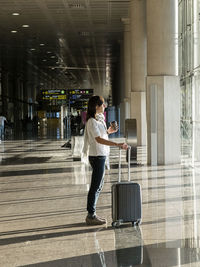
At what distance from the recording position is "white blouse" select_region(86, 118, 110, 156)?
7.20 m

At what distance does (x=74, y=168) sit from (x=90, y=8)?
13.7m

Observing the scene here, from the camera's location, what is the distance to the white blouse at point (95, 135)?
7.20m

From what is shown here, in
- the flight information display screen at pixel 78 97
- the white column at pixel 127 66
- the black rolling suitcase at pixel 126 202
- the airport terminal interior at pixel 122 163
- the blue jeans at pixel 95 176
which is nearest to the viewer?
the airport terminal interior at pixel 122 163

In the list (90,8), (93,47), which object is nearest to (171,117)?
(90,8)

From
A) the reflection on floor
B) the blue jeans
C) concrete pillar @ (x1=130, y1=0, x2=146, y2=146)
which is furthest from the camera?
concrete pillar @ (x1=130, y1=0, x2=146, y2=146)

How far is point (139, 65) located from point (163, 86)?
36.8 ft

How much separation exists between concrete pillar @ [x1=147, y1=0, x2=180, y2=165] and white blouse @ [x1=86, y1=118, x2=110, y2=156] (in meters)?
8.76

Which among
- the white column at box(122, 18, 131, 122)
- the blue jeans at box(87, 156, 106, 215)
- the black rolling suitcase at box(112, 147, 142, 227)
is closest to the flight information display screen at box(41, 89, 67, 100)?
the white column at box(122, 18, 131, 122)

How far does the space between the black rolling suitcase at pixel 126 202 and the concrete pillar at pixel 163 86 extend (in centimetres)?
888

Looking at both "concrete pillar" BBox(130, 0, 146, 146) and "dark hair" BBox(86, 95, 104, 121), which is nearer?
"dark hair" BBox(86, 95, 104, 121)

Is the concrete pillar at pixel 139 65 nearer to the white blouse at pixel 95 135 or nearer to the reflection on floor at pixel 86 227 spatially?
the reflection on floor at pixel 86 227

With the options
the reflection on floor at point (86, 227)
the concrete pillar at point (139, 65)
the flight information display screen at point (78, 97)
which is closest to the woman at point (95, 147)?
the reflection on floor at point (86, 227)

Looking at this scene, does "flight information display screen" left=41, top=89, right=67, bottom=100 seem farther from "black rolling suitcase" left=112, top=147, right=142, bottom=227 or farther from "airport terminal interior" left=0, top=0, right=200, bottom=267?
"black rolling suitcase" left=112, top=147, right=142, bottom=227

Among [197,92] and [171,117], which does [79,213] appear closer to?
[171,117]
